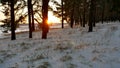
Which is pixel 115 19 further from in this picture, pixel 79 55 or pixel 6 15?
pixel 79 55

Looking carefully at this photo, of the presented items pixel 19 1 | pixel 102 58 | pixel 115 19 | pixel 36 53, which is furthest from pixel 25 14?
pixel 115 19

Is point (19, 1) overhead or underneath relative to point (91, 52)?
overhead

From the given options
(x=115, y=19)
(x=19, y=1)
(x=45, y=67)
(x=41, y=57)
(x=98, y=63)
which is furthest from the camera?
(x=115, y=19)

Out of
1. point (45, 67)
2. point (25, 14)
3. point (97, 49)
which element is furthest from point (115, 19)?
point (45, 67)

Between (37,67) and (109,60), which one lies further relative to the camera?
(109,60)

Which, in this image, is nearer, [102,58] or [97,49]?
[102,58]

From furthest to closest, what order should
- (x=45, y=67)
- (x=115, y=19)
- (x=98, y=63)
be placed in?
(x=115, y=19)
(x=98, y=63)
(x=45, y=67)

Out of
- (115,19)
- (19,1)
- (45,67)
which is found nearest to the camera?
(45,67)

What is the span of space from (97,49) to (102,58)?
2267 millimetres

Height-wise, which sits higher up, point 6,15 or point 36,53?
point 6,15

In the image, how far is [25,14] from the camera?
40.8m

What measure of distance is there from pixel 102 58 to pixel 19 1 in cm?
2517

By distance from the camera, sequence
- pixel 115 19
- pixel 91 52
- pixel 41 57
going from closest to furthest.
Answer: pixel 41 57, pixel 91 52, pixel 115 19

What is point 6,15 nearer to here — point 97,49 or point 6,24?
point 6,24
